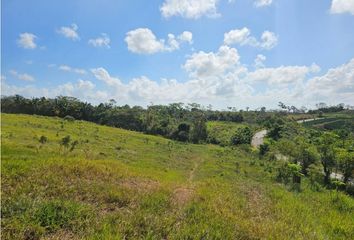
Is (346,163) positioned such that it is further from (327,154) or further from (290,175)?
(290,175)

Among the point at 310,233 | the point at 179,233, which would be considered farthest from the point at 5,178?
the point at 310,233

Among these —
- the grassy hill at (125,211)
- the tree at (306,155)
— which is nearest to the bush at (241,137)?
the tree at (306,155)

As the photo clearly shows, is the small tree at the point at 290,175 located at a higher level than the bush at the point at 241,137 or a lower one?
lower

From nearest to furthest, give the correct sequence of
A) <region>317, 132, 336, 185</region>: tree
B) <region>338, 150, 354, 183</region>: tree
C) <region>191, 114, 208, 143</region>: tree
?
<region>338, 150, 354, 183</region>: tree < <region>317, 132, 336, 185</region>: tree < <region>191, 114, 208, 143</region>: tree

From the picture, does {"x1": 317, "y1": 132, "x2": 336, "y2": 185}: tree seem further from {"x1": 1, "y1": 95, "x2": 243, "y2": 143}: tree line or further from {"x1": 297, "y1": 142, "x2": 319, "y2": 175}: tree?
{"x1": 1, "y1": 95, "x2": 243, "y2": 143}: tree line

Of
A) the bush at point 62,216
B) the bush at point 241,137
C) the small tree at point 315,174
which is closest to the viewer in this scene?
the bush at point 62,216

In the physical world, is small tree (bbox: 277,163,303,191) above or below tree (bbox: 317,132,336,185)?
below

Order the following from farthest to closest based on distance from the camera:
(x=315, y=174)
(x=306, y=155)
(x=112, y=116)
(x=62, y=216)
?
(x=112, y=116)
(x=306, y=155)
(x=315, y=174)
(x=62, y=216)

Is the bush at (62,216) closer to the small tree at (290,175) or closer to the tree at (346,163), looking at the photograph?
the small tree at (290,175)

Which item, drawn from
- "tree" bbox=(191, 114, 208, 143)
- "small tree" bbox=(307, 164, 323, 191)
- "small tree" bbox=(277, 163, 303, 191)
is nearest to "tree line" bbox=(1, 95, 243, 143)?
"tree" bbox=(191, 114, 208, 143)

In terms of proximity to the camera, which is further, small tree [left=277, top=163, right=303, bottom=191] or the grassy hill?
small tree [left=277, top=163, right=303, bottom=191]

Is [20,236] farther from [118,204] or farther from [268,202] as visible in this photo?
[268,202]

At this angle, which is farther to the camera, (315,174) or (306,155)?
(306,155)


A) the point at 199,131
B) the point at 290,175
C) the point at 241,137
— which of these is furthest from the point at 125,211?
the point at 241,137
